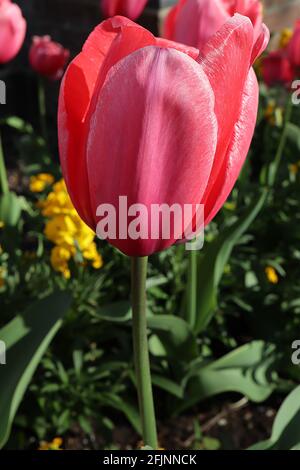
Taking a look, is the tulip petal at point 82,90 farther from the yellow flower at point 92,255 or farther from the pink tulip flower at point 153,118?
the yellow flower at point 92,255

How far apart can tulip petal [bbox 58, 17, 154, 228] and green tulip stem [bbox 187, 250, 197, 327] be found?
590 millimetres

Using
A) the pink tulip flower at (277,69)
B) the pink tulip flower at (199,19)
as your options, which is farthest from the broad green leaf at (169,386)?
the pink tulip flower at (277,69)

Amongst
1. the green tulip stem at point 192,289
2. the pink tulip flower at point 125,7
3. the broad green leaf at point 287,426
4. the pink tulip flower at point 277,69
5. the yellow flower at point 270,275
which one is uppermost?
the pink tulip flower at point 125,7

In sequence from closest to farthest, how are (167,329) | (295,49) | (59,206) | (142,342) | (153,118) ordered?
(153,118) < (142,342) < (167,329) < (59,206) < (295,49)

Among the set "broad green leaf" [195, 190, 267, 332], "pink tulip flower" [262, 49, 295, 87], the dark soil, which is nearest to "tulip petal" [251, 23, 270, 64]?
"broad green leaf" [195, 190, 267, 332]

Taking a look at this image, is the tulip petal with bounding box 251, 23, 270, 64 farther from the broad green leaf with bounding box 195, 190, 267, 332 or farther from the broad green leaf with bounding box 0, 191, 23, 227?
the broad green leaf with bounding box 0, 191, 23, 227

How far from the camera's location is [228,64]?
2.04ft

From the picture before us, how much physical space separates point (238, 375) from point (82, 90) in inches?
37.9

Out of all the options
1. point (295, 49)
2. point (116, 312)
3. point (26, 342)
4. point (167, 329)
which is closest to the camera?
point (26, 342)

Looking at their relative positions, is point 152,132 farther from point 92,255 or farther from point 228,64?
point 92,255

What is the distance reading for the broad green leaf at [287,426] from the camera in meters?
1.09

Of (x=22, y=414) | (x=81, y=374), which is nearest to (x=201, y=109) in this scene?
(x=81, y=374)

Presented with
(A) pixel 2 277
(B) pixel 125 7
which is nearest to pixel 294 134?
(B) pixel 125 7

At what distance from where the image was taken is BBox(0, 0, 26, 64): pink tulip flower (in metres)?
1.51
